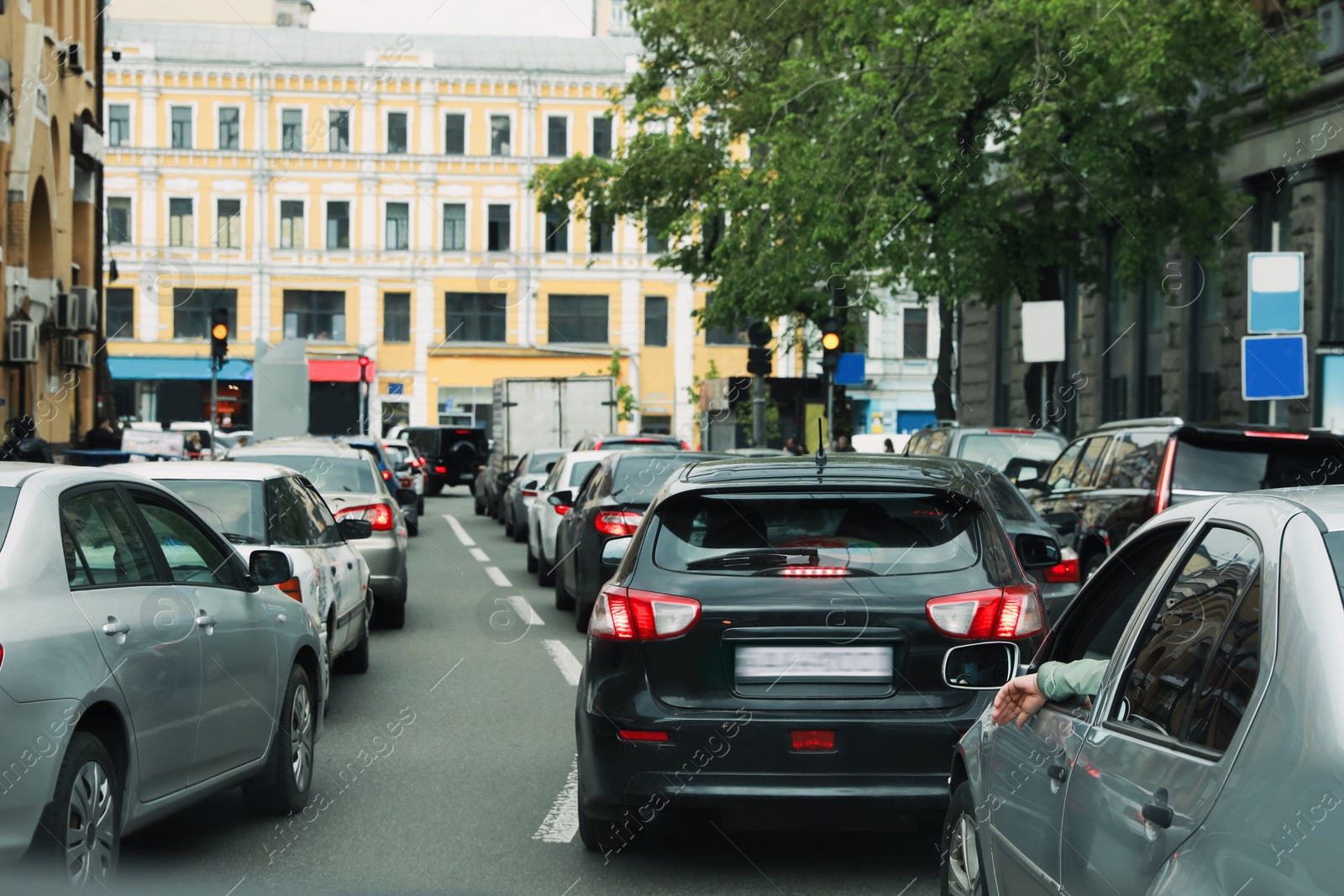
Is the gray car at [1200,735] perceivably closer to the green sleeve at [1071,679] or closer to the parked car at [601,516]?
the green sleeve at [1071,679]

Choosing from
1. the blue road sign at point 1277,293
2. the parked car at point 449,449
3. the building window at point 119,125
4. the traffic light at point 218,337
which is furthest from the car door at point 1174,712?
the building window at point 119,125

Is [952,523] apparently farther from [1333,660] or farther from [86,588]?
[1333,660]

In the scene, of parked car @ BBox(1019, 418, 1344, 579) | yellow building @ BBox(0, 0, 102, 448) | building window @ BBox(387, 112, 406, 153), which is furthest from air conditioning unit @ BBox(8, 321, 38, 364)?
building window @ BBox(387, 112, 406, 153)

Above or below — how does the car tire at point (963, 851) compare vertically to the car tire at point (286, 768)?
above

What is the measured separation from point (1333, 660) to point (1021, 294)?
24091 mm

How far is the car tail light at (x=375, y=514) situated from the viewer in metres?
14.5

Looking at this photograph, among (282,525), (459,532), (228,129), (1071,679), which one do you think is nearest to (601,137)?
(228,129)

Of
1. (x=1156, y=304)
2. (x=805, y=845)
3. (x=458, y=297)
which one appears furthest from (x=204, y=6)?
(x=805, y=845)

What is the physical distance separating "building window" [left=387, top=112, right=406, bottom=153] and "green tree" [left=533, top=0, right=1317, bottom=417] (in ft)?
130

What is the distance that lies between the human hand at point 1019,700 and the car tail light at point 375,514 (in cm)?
1059

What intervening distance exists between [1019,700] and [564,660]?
8455 millimetres

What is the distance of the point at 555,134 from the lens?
220 ft

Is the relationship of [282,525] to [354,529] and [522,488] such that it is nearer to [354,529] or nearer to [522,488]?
[354,529]

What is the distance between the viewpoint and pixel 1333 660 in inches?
106
